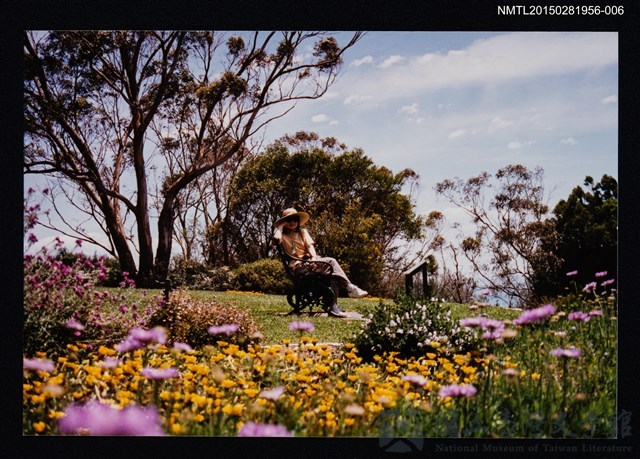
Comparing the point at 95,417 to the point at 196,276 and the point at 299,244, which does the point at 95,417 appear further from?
the point at 299,244

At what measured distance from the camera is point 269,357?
3.06 metres

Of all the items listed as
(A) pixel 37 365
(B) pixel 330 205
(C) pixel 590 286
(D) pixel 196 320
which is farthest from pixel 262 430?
(B) pixel 330 205

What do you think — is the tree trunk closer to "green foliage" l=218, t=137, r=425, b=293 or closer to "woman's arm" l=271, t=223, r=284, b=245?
"green foliage" l=218, t=137, r=425, b=293

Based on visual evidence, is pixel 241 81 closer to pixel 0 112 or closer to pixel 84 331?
pixel 0 112

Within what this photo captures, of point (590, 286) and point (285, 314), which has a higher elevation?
point (590, 286)

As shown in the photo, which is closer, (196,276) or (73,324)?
(73,324)

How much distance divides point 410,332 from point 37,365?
97.6 inches

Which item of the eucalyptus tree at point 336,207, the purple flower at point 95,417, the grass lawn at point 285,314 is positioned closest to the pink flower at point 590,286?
the grass lawn at point 285,314

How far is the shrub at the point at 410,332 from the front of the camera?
12.9 feet

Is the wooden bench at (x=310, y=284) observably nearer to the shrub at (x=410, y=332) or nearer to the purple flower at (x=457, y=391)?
the shrub at (x=410, y=332)

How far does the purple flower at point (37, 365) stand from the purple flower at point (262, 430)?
1091mm

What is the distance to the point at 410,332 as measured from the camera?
397cm

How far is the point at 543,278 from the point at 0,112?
4.30m
